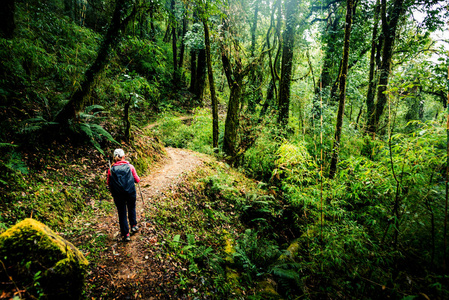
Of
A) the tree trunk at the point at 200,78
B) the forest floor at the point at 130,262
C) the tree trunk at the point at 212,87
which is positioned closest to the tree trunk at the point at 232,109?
the tree trunk at the point at 212,87

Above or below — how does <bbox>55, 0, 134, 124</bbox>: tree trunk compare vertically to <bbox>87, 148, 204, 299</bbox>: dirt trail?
above

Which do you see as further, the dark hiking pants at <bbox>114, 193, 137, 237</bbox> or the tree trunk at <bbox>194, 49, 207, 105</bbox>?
the tree trunk at <bbox>194, 49, 207, 105</bbox>

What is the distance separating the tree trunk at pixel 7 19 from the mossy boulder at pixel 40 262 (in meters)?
5.96

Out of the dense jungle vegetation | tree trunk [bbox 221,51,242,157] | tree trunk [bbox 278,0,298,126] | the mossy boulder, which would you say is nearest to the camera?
the mossy boulder

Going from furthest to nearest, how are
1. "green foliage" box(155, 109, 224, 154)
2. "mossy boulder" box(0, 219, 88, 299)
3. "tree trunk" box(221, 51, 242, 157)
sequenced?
"green foliage" box(155, 109, 224, 154)
"tree trunk" box(221, 51, 242, 157)
"mossy boulder" box(0, 219, 88, 299)

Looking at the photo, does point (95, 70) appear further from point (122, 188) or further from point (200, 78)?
point (200, 78)

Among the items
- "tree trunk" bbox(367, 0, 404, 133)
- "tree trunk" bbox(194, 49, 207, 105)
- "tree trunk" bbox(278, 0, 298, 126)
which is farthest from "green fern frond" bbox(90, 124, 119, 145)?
"tree trunk" bbox(194, 49, 207, 105)

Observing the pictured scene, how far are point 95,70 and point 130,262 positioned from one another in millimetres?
5503

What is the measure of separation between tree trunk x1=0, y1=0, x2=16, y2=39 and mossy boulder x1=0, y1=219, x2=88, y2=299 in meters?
5.96

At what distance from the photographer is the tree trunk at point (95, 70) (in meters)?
5.75

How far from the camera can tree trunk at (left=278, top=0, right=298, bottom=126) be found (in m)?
10.3

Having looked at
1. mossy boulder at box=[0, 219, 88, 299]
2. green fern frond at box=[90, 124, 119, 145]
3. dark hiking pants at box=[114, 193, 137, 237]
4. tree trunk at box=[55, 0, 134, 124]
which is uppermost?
tree trunk at box=[55, 0, 134, 124]

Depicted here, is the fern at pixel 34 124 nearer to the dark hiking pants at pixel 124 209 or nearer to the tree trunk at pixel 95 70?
the tree trunk at pixel 95 70

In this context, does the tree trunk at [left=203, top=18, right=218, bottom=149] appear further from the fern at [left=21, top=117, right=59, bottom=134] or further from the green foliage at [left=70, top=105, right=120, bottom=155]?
the fern at [left=21, top=117, right=59, bottom=134]
